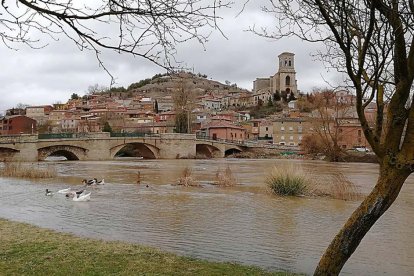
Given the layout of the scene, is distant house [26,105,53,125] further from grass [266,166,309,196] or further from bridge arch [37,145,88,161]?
grass [266,166,309,196]

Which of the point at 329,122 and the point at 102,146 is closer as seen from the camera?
the point at 102,146

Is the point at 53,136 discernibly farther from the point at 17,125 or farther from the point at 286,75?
the point at 286,75

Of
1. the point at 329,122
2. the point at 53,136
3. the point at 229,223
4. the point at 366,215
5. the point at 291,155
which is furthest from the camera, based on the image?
the point at 291,155

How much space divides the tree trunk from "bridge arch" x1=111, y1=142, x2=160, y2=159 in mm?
52999

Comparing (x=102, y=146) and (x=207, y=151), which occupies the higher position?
(x=102, y=146)

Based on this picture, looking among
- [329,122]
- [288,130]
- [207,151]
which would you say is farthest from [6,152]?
[288,130]

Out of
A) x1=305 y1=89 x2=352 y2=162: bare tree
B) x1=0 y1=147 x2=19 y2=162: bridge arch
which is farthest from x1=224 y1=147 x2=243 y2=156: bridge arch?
x1=0 y1=147 x2=19 y2=162: bridge arch

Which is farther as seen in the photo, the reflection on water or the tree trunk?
the reflection on water

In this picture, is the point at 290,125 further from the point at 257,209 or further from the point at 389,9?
the point at 389,9

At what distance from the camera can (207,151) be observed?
69938mm

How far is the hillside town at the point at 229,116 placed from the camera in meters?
58.9

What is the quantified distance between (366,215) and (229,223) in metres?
7.73

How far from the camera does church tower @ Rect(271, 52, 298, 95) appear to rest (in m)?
143

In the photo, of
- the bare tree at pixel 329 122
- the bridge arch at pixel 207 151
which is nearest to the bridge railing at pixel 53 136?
the bridge arch at pixel 207 151
